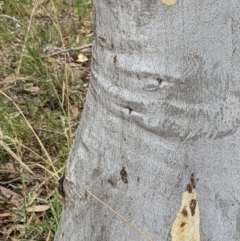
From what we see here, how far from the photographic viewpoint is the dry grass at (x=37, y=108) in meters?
2.14

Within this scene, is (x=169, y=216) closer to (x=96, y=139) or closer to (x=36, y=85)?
(x=96, y=139)

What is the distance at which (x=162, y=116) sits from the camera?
1157 mm

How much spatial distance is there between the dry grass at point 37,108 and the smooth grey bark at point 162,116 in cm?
70

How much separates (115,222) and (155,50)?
16.5 inches

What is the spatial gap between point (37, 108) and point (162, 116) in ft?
5.06

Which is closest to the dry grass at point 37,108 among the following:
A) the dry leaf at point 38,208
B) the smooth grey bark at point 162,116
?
the dry leaf at point 38,208

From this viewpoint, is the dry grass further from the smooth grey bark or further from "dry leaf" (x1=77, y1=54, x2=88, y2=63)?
the smooth grey bark

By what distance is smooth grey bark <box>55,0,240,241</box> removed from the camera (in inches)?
42.9

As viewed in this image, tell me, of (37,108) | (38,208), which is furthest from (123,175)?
(37,108)

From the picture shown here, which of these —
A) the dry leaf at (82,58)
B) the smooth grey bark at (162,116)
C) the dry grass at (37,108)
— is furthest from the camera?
the dry leaf at (82,58)

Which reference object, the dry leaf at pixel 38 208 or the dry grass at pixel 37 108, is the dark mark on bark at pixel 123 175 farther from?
the dry leaf at pixel 38 208

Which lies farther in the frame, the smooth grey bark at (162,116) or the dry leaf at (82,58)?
the dry leaf at (82,58)

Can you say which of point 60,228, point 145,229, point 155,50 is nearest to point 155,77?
point 155,50

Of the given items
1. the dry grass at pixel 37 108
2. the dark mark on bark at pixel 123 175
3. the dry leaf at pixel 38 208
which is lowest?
the dry leaf at pixel 38 208
